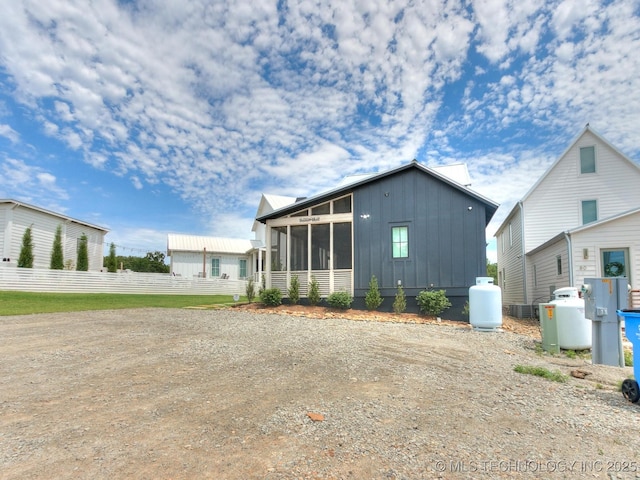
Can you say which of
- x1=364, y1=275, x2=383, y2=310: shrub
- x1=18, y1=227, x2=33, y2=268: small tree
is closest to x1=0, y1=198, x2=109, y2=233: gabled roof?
x1=18, y1=227, x2=33, y2=268: small tree

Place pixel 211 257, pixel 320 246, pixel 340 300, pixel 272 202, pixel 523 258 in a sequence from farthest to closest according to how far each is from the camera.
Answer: pixel 211 257
pixel 272 202
pixel 523 258
pixel 320 246
pixel 340 300

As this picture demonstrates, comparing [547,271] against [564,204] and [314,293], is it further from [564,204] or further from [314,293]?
[314,293]

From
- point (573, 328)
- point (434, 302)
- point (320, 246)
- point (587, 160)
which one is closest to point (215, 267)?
point (320, 246)

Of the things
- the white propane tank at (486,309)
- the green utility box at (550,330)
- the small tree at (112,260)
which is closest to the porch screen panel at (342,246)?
the white propane tank at (486,309)

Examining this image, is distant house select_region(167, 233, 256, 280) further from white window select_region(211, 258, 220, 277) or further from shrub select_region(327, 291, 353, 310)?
shrub select_region(327, 291, 353, 310)

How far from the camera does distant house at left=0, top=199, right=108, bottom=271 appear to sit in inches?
716

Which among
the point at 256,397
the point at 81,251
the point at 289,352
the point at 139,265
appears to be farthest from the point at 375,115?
the point at 139,265

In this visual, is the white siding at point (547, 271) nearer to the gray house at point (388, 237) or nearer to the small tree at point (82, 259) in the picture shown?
the gray house at point (388, 237)

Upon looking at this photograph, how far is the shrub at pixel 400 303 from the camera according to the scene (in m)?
11.6

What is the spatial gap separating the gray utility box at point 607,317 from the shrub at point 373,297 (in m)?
6.71

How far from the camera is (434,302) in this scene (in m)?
11.2

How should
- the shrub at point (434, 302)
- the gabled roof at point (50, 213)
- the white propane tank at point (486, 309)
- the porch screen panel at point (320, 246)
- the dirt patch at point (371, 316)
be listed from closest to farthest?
the white propane tank at point (486, 309) → the dirt patch at point (371, 316) → the shrub at point (434, 302) → the porch screen panel at point (320, 246) → the gabled roof at point (50, 213)

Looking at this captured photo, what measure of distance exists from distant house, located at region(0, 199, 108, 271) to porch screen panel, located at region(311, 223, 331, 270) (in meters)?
15.5

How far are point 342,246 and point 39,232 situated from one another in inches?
721
